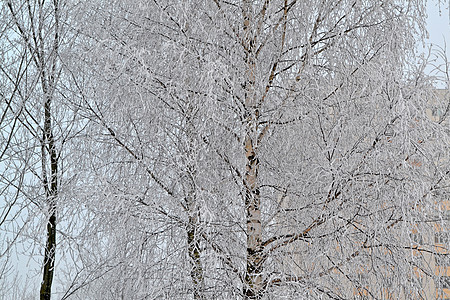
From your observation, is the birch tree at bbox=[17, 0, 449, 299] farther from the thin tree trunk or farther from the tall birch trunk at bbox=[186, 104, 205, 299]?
the thin tree trunk

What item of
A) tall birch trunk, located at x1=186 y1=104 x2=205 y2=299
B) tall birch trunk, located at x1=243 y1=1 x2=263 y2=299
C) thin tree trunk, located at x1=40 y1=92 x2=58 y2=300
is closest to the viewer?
tall birch trunk, located at x1=186 y1=104 x2=205 y2=299

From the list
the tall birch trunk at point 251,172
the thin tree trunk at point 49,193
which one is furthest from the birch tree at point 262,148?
the thin tree trunk at point 49,193

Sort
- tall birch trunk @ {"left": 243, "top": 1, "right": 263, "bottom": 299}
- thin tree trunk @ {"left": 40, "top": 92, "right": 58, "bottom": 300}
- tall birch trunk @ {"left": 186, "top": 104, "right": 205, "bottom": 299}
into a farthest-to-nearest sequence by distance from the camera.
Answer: thin tree trunk @ {"left": 40, "top": 92, "right": 58, "bottom": 300} < tall birch trunk @ {"left": 243, "top": 1, "right": 263, "bottom": 299} < tall birch trunk @ {"left": 186, "top": 104, "right": 205, "bottom": 299}

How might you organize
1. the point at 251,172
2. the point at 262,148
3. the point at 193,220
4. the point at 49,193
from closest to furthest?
the point at 193,220, the point at 251,172, the point at 262,148, the point at 49,193

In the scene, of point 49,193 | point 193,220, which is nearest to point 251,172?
point 193,220

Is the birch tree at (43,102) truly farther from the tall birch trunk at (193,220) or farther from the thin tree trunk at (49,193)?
the tall birch trunk at (193,220)

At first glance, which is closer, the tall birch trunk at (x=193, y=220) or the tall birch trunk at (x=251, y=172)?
the tall birch trunk at (x=193, y=220)

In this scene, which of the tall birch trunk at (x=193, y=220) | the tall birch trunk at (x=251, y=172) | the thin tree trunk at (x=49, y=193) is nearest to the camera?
the tall birch trunk at (x=193, y=220)

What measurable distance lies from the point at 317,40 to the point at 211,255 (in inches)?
66.6

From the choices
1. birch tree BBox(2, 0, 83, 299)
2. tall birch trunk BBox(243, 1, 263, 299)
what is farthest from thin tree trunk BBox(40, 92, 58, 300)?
tall birch trunk BBox(243, 1, 263, 299)

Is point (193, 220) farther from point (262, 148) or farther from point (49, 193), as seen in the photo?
point (49, 193)

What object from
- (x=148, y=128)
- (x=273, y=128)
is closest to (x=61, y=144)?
(x=148, y=128)

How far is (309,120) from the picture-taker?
3129 millimetres

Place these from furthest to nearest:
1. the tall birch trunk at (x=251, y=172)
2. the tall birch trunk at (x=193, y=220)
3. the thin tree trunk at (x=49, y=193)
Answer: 1. the thin tree trunk at (x=49, y=193)
2. the tall birch trunk at (x=251, y=172)
3. the tall birch trunk at (x=193, y=220)
